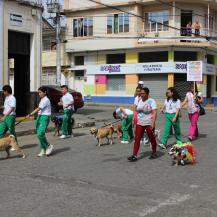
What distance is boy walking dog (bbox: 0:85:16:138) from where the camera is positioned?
12.3m

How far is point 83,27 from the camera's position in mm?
44969

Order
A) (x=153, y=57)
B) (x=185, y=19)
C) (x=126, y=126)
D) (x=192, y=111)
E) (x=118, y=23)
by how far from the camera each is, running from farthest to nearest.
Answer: (x=118, y=23) → (x=185, y=19) → (x=153, y=57) → (x=192, y=111) → (x=126, y=126)

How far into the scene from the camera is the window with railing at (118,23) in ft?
139

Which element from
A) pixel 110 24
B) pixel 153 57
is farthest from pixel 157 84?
pixel 110 24

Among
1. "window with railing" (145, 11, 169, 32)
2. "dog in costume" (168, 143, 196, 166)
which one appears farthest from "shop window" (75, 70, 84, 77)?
"dog in costume" (168, 143, 196, 166)

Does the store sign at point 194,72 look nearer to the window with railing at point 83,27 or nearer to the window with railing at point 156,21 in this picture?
the window with railing at point 156,21

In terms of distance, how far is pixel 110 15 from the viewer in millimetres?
43188

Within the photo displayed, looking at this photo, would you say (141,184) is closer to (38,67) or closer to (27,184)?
(27,184)

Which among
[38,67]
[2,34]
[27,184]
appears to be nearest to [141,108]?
[27,184]

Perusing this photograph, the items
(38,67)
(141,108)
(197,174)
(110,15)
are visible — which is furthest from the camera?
(110,15)

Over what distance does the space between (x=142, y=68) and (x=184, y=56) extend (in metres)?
3.67

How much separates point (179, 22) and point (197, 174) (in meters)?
33.0

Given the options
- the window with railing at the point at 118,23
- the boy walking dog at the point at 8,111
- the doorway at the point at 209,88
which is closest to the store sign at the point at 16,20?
the boy walking dog at the point at 8,111

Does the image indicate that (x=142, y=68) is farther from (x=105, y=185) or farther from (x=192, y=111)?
(x=105, y=185)
